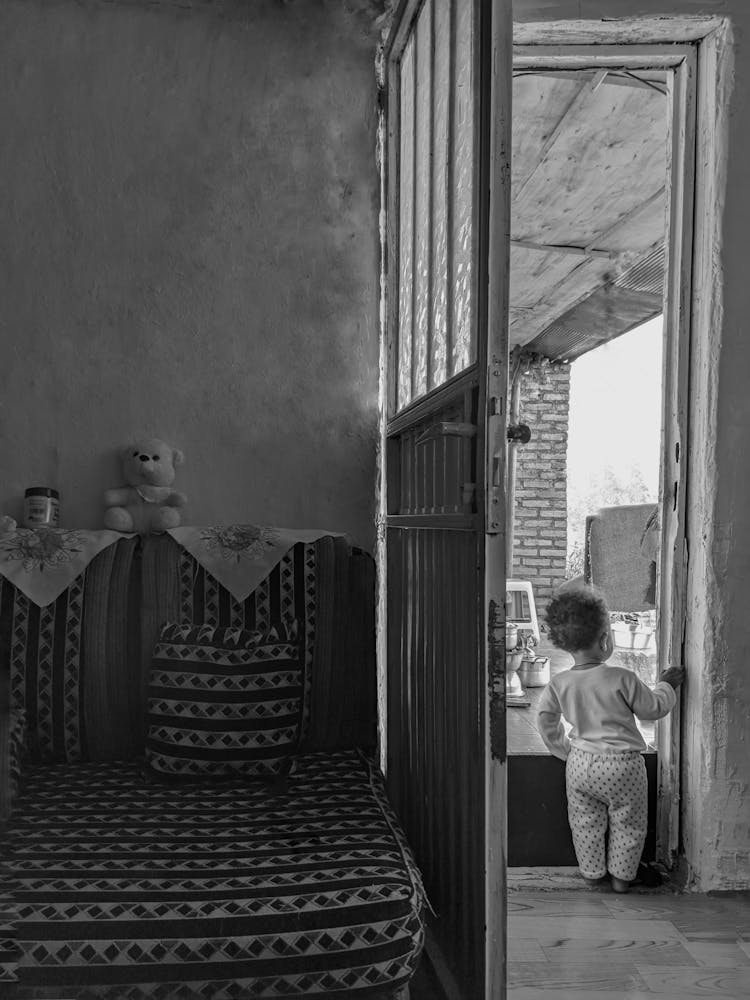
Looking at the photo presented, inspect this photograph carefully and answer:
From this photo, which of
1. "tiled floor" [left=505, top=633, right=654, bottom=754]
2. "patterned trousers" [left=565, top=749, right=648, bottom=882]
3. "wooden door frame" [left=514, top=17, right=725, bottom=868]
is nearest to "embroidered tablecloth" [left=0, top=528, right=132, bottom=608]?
"tiled floor" [left=505, top=633, right=654, bottom=754]

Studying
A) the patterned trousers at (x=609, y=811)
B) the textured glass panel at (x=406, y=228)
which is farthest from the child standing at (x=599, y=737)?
the textured glass panel at (x=406, y=228)

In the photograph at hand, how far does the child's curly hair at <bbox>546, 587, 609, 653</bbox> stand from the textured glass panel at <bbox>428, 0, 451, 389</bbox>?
864 millimetres

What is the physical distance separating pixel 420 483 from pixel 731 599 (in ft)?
3.17

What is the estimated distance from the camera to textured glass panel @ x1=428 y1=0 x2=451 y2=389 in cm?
188

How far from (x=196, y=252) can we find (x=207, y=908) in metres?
1.74

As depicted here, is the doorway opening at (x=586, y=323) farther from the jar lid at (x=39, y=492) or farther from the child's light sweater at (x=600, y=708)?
the jar lid at (x=39, y=492)

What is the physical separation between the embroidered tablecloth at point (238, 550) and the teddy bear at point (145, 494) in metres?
0.14

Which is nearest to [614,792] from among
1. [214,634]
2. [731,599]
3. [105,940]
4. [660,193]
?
[731,599]

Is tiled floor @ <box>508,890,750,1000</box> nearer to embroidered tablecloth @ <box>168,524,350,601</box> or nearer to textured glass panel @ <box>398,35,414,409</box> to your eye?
embroidered tablecloth @ <box>168,524,350,601</box>

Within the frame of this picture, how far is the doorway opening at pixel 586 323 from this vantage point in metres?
2.46

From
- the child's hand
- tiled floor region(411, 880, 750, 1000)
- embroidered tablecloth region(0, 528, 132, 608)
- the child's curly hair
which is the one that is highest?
embroidered tablecloth region(0, 528, 132, 608)

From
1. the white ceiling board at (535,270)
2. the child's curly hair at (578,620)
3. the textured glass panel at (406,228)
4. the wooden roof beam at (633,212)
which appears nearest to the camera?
the textured glass panel at (406,228)

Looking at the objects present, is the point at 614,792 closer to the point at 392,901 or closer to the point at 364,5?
the point at 392,901

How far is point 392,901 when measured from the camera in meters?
1.40
